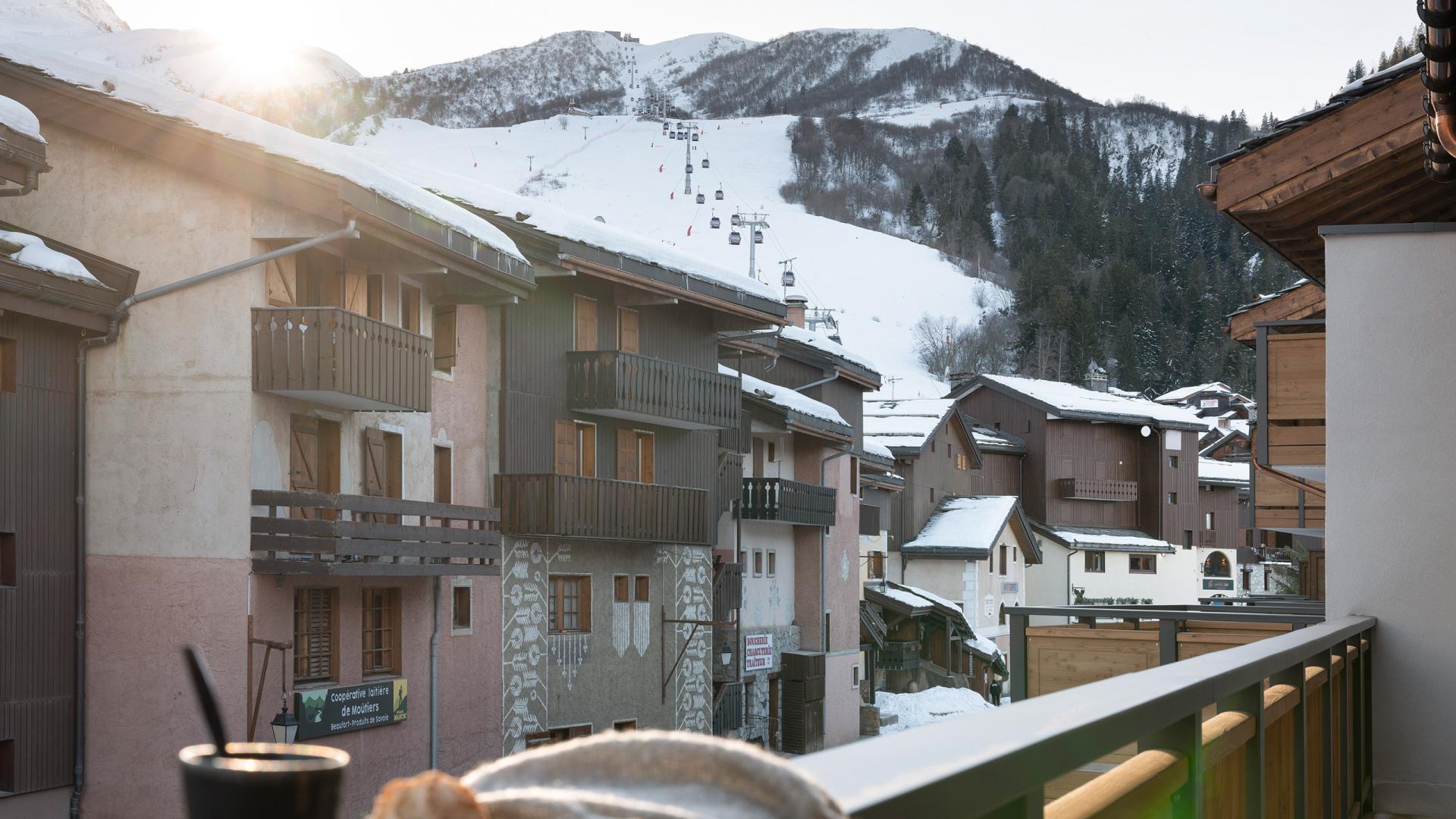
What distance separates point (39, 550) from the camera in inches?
687

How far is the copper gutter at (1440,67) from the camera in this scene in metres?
5.30

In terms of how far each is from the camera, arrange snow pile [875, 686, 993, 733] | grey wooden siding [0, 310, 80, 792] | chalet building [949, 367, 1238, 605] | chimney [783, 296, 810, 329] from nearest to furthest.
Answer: grey wooden siding [0, 310, 80, 792], snow pile [875, 686, 993, 733], chimney [783, 296, 810, 329], chalet building [949, 367, 1238, 605]

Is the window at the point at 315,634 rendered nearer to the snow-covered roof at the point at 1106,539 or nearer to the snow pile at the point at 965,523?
the snow pile at the point at 965,523

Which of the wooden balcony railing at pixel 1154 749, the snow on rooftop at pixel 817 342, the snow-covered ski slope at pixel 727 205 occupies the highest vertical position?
the snow-covered ski slope at pixel 727 205

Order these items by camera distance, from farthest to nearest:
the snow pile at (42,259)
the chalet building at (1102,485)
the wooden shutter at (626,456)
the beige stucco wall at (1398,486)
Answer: the chalet building at (1102,485) < the wooden shutter at (626,456) < the snow pile at (42,259) < the beige stucco wall at (1398,486)

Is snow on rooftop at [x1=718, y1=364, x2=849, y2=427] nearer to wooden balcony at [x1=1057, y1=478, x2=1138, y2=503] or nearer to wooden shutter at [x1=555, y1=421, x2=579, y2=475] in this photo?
wooden shutter at [x1=555, y1=421, x2=579, y2=475]

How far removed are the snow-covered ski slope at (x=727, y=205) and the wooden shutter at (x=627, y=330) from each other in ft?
188

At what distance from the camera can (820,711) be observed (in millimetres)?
35469

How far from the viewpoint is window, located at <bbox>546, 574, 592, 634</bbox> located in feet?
82.7

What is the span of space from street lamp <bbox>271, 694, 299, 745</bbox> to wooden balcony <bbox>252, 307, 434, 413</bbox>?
11.4 feet

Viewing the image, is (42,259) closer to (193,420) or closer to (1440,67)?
(193,420)

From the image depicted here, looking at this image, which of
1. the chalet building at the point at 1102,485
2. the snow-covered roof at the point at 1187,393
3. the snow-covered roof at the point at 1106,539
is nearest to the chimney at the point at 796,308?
the chalet building at the point at 1102,485

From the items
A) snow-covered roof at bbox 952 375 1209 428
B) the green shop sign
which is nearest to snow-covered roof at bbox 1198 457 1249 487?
snow-covered roof at bbox 952 375 1209 428

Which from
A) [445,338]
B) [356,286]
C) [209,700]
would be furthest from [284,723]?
[209,700]
